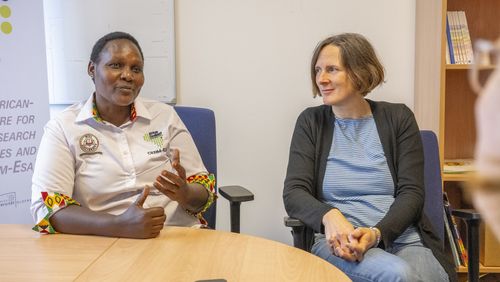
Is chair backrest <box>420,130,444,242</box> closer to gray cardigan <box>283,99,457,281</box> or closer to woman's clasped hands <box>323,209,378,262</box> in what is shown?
gray cardigan <box>283,99,457,281</box>

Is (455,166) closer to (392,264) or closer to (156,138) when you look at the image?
(392,264)

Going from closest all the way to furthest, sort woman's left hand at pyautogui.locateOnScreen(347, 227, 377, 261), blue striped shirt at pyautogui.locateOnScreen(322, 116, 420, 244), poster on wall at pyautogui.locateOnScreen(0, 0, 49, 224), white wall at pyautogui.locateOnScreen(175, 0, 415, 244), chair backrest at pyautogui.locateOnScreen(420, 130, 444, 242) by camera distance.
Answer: woman's left hand at pyautogui.locateOnScreen(347, 227, 377, 261) → blue striped shirt at pyautogui.locateOnScreen(322, 116, 420, 244) → chair backrest at pyautogui.locateOnScreen(420, 130, 444, 242) → poster on wall at pyautogui.locateOnScreen(0, 0, 49, 224) → white wall at pyautogui.locateOnScreen(175, 0, 415, 244)

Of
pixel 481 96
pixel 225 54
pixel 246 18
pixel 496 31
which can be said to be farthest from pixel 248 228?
pixel 481 96

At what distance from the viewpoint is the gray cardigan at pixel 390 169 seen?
1.71 meters

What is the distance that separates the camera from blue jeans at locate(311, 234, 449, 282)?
1.48m

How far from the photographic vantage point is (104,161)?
172 cm

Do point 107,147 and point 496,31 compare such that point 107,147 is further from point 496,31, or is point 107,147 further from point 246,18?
point 496,31

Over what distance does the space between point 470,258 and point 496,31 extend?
1.40 m

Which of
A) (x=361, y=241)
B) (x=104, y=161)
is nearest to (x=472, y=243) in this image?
(x=361, y=241)

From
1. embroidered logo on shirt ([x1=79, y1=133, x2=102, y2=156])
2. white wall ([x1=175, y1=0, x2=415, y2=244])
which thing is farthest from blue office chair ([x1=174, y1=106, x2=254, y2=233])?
white wall ([x1=175, y1=0, x2=415, y2=244])

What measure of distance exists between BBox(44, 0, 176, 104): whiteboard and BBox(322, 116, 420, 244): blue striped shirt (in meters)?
1.10

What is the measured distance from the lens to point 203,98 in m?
2.67

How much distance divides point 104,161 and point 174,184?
28 cm

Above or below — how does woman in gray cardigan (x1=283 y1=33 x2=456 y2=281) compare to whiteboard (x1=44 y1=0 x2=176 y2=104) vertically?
below
